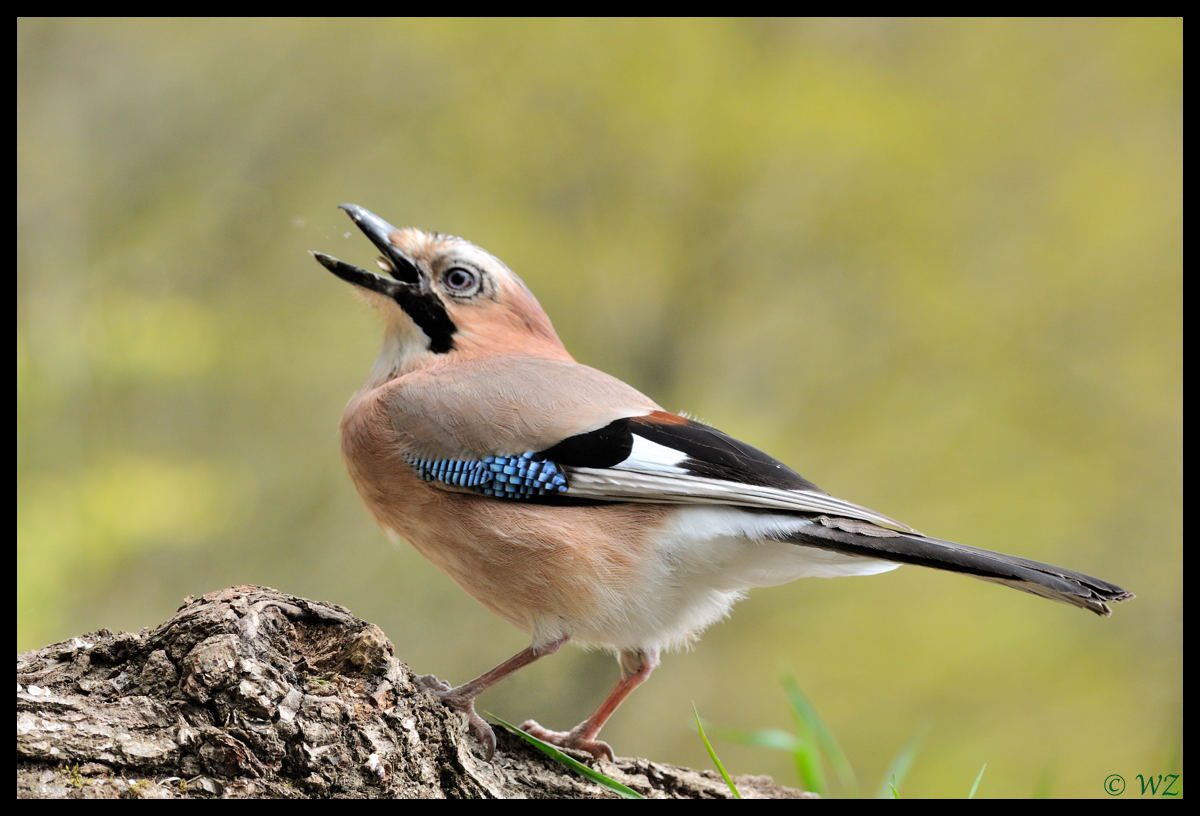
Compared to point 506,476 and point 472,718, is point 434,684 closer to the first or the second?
point 472,718

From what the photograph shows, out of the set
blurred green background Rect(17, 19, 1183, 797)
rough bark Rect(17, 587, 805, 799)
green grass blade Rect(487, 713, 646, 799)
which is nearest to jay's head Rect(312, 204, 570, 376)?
rough bark Rect(17, 587, 805, 799)

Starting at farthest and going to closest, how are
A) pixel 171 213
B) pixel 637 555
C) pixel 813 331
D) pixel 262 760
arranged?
1. pixel 813 331
2. pixel 171 213
3. pixel 637 555
4. pixel 262 760

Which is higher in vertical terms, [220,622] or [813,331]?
[813,331]

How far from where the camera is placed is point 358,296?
500 centimetres

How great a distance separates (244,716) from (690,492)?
65.4 inches

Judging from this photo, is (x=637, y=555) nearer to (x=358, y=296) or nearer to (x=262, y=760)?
(x=262, y=760)

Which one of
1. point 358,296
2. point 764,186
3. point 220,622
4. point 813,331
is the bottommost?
point 220,622

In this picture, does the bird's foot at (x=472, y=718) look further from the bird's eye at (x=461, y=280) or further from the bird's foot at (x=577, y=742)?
the bird's eye at (x=461, y=280)

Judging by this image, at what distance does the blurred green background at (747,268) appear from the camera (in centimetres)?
934

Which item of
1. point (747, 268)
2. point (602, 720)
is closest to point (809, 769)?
point (602, 720)

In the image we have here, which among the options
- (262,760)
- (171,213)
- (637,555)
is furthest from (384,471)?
Result: (171,213)

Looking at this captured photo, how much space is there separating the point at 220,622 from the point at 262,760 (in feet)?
1.44

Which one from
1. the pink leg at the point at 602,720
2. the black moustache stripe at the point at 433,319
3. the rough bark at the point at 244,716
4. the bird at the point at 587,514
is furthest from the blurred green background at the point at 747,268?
the rough bark at the point at 244,716

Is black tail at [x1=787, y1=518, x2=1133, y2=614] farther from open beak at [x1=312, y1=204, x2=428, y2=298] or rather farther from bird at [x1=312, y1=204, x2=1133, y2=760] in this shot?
open beak at [x1=312, y1=204, x2=428, y2=298]
